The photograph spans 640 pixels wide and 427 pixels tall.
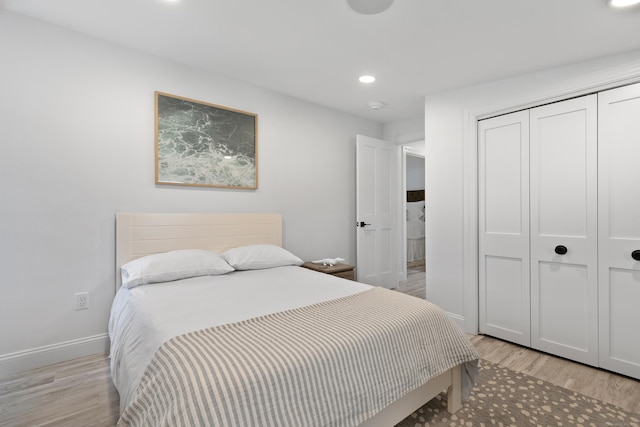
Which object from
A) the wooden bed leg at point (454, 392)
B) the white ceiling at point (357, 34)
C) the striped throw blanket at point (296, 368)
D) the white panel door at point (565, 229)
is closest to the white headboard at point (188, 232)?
the white ceiling at point (357, 34)

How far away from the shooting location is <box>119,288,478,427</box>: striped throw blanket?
0.96 m

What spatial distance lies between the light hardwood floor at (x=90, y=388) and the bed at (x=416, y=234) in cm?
402

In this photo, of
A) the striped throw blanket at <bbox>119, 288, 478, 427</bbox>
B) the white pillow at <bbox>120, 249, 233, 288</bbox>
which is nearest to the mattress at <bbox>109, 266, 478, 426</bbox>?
the striped throw blanket at <bbox>119, 288, 478, 427</bbox>

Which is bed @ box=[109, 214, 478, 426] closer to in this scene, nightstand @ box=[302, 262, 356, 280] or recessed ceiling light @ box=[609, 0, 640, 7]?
nightstand @ box=[302, 262, 356, 280]

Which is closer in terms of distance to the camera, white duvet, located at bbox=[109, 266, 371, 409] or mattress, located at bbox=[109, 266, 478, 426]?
mattress, located at bbox=[109, 266, 478, 426]

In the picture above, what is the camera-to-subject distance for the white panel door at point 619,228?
7.06ft

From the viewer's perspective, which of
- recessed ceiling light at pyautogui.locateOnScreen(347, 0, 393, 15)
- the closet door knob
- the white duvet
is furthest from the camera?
the closet door knob

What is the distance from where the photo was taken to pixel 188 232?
2643 mm

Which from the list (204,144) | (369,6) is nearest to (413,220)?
→ (204,144)

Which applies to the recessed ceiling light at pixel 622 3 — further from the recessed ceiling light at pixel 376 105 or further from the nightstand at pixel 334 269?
the nightstand at pixel 334 269

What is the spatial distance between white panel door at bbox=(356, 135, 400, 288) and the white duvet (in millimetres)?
1609

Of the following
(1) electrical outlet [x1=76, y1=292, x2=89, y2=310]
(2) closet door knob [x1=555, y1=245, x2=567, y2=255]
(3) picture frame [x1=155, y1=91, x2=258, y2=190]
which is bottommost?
(1) electrical outlet [x1=76, y1=292, x2=89, y2=310]

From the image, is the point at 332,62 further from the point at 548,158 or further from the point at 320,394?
the point at 320,394

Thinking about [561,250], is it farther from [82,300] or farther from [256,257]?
[82,300]
